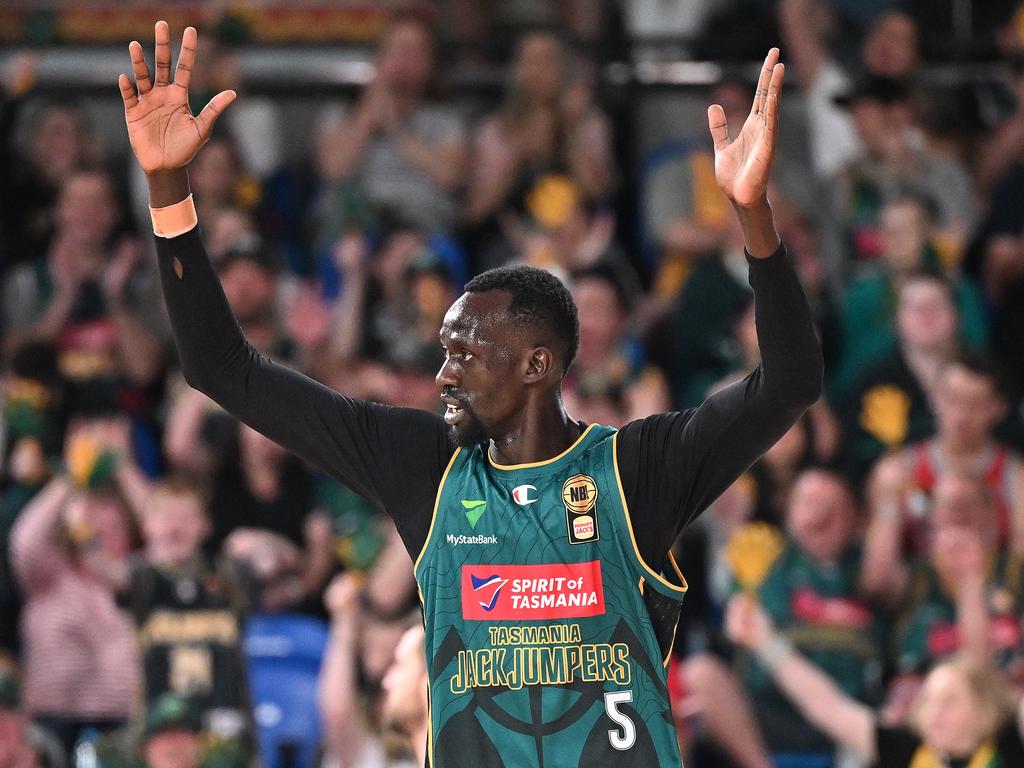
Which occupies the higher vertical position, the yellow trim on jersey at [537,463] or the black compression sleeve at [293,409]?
the black compression sleeve at [293,409]

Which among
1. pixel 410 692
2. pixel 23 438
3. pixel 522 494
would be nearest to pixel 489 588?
pixel 522 494

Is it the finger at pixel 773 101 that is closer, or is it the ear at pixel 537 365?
the finger at pixel 773 101

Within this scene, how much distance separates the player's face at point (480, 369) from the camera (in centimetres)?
292

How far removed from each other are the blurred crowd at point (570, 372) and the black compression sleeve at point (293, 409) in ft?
5.16

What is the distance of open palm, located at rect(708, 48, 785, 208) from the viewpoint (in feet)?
8.84

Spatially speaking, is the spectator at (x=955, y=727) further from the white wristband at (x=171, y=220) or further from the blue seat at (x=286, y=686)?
the white wristband at (x=171, y=220)

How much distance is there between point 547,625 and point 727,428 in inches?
17.1

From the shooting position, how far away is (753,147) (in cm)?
272

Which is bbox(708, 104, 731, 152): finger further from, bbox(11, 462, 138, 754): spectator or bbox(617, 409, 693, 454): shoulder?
bbox(11, 462, 138, 754): spectator

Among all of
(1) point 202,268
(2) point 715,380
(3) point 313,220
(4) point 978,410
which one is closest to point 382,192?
(3) point 313,220

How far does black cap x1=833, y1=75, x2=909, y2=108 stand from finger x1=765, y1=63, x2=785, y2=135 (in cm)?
523

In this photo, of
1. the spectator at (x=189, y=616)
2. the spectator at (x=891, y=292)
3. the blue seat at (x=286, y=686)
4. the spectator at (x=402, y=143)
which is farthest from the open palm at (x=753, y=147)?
the spectator at (x=402, y=143)

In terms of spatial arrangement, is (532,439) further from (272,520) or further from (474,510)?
(272,520)

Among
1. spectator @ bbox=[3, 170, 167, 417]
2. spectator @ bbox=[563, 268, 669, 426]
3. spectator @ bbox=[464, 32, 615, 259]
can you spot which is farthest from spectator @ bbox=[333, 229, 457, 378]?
spectator @ bbox=[3, 170, 167, 417]
